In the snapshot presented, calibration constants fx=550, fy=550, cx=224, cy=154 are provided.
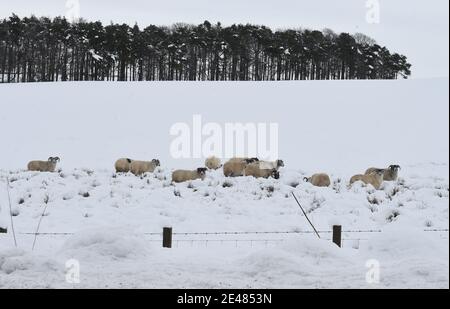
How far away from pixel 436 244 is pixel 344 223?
13.4ft

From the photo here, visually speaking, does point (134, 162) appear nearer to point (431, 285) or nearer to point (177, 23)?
point (431, 285)

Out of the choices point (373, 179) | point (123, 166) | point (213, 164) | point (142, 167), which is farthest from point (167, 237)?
point (213, 164)

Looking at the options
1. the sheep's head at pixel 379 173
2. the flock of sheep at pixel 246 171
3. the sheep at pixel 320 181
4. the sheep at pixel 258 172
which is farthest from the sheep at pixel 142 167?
the sheep's head at pixel 379 173

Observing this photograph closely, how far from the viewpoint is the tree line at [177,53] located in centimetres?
6225

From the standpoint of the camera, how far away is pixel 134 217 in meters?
13.9

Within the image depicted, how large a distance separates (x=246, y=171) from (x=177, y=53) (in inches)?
1896

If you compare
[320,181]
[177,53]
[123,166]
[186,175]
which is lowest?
[320,181]

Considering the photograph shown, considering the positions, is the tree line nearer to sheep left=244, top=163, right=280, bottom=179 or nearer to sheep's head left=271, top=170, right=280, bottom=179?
sheep left=244, top=163, right=280, bottom=179

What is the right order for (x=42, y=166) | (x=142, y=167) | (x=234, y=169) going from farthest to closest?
(x=42, y=166) → (x=142, y=167) → (x=234, y=169)

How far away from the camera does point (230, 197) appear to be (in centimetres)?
1570

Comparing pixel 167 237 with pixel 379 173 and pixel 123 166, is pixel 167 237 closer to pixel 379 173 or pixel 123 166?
pixel 379 173

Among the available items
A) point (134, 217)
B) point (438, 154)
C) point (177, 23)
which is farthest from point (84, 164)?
point (177, 23)

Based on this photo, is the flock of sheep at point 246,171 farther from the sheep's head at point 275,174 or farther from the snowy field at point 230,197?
the snowy field at point 230,197
